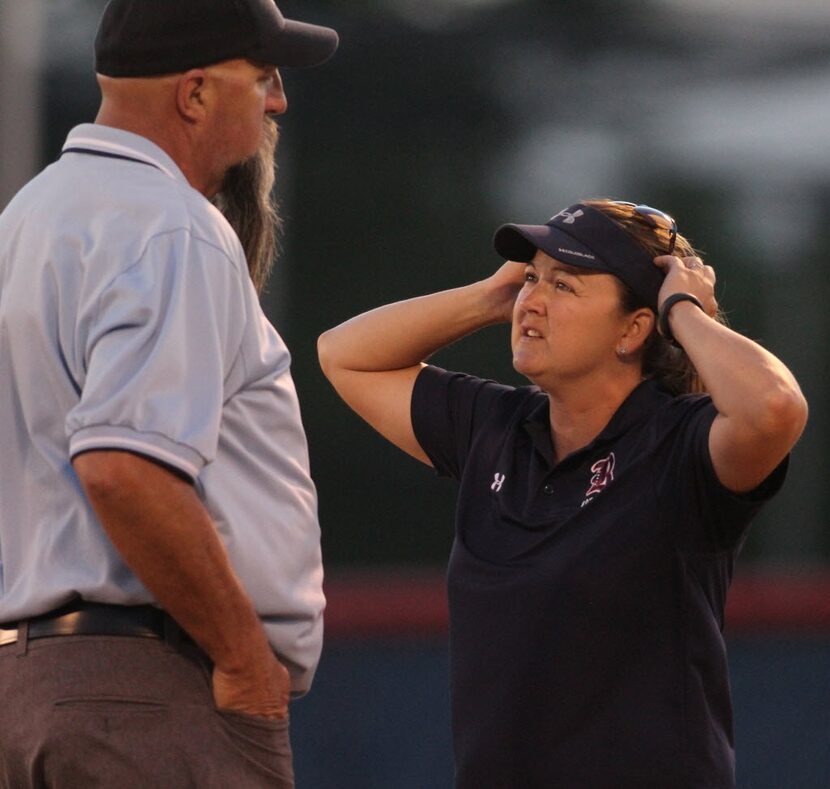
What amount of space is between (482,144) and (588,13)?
1.66 ft

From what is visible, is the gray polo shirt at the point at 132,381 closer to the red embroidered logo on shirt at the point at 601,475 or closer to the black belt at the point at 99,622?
the black belt at the point at 99,622

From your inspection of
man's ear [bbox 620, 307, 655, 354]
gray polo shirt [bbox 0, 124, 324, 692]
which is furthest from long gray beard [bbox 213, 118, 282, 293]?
man's ear [bbox 620, 307, 655, 354]

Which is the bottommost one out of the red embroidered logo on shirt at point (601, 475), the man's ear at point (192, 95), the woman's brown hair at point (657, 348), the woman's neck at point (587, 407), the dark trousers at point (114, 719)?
the dark trousers at point (114, 719)

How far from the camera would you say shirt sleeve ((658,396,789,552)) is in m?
2.23

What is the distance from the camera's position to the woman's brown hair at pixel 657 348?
2.53 meters

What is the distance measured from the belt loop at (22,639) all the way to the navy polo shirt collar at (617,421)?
92 cm

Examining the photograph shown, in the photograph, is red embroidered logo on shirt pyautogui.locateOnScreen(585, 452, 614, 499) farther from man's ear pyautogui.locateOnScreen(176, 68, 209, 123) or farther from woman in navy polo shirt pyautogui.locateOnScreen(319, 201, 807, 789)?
man's ear pyautogui.locateOnScreen(176, 68, 209, 123)

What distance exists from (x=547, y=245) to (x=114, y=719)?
1.08 m

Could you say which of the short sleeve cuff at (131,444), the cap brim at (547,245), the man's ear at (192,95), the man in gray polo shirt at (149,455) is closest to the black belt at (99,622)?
the man in gray polo shirt at (149,455)

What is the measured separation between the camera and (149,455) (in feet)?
5.95

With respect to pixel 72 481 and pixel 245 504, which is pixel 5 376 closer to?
pixel 72 481

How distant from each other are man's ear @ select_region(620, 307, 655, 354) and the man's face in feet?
2.41

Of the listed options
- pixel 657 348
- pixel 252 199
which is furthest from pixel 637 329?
pixel 252 199

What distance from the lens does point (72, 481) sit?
1.95 metres
